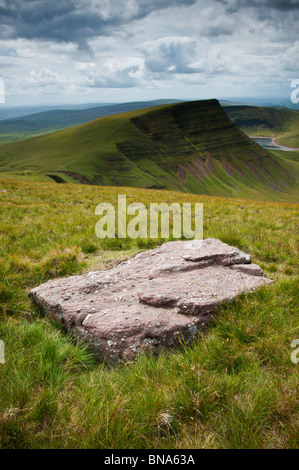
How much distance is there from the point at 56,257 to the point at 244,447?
227 inches

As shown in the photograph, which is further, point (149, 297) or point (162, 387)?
point (149, 297)

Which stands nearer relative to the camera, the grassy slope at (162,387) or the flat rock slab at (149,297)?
the grassy slope at (162,387)

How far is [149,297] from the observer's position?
4.87 m

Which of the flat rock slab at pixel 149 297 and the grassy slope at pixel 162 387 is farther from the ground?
the flat rock slab at pixel 149 297

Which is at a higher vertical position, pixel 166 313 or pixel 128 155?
pixel 128 155

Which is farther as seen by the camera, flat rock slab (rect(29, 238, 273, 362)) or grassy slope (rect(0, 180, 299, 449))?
flat rock slab (rect(29, 238, 273, 362))

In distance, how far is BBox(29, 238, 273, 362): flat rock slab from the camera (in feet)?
13.8

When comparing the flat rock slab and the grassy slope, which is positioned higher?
the flat rock slab

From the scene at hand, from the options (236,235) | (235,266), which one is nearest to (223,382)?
(235,266)

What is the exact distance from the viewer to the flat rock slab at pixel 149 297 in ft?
13.8

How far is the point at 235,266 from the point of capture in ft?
20.3

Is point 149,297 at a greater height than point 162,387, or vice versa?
point 149,297
